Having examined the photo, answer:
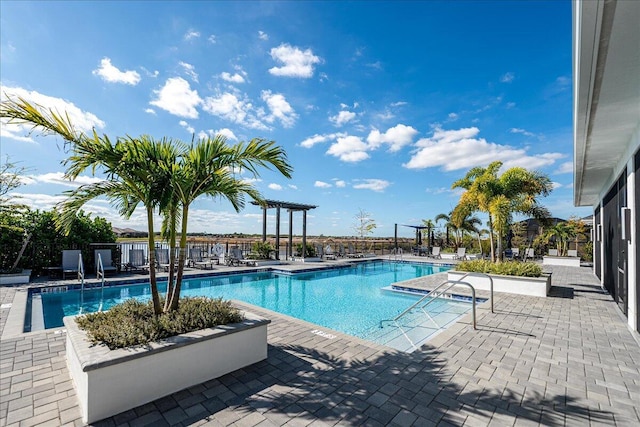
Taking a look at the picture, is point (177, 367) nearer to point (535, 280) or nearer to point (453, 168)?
point (535, 280)

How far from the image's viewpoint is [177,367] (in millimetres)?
2812

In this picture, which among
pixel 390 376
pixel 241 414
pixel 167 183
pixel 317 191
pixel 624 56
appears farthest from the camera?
pixel 317 191

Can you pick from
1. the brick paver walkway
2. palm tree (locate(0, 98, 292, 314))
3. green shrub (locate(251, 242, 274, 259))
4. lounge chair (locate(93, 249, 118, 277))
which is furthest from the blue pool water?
palm tree (locate(0, 98, 292, 314))

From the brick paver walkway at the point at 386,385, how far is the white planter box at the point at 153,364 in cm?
11

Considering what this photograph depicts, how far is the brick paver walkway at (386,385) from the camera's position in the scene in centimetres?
242

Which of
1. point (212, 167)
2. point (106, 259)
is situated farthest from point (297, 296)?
point (106, 259)

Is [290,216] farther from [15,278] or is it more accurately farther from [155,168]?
[155,168]

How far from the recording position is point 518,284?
7.95 meters

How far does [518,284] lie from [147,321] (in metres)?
8.78

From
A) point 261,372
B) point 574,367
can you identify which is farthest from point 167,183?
point 574,367

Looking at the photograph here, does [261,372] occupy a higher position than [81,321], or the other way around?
[81,321]

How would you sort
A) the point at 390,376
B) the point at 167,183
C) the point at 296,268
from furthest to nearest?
the point at 296,268 → the point at 167,183 → the point at 390,376

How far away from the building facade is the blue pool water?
15.0ft

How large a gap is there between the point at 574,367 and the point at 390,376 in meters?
2.31
